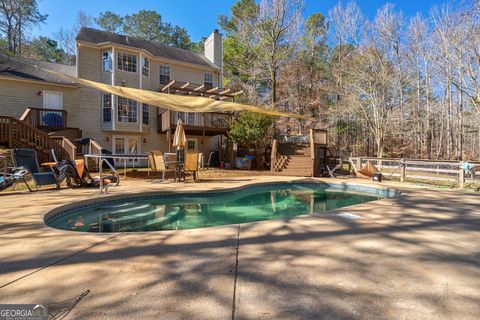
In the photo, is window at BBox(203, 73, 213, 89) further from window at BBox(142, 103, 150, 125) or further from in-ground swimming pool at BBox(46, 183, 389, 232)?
in-ground swimming pool at BBox(46, 183, 389, 232)

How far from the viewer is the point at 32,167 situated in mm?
6727

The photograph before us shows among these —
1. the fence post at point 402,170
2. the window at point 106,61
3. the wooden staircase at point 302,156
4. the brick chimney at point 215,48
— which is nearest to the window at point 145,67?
the window at point 106,61

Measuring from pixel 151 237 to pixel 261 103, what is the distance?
64.2 feet

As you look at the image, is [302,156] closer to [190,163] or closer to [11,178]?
[190,163]

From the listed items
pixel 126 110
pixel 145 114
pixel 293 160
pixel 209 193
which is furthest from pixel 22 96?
pixel 293 160

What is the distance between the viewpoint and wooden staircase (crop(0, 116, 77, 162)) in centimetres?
955

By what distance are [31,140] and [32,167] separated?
4.31 meters

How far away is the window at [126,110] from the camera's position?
577 inches

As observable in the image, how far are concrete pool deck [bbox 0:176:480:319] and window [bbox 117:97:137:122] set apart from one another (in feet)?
39.5

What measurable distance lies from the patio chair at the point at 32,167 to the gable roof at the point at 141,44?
32.8 ft

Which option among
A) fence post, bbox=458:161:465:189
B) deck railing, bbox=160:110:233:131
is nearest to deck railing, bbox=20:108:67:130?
deck railing, bbox=160:110:233:131

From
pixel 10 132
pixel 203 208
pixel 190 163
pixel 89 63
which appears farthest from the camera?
pixel 89 63

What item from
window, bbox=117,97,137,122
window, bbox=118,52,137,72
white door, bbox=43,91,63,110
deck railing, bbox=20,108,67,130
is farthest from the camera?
window, bbox=118,52,137,72

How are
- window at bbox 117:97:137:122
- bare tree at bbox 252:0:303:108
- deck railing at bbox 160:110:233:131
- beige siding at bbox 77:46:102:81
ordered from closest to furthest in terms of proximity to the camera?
beige siding at bbox 77:46:102:81, deck railing at bbox 160:110:233:131, window at bbox 117:97:137:122, bare tree at bbox 252:0:303:108
